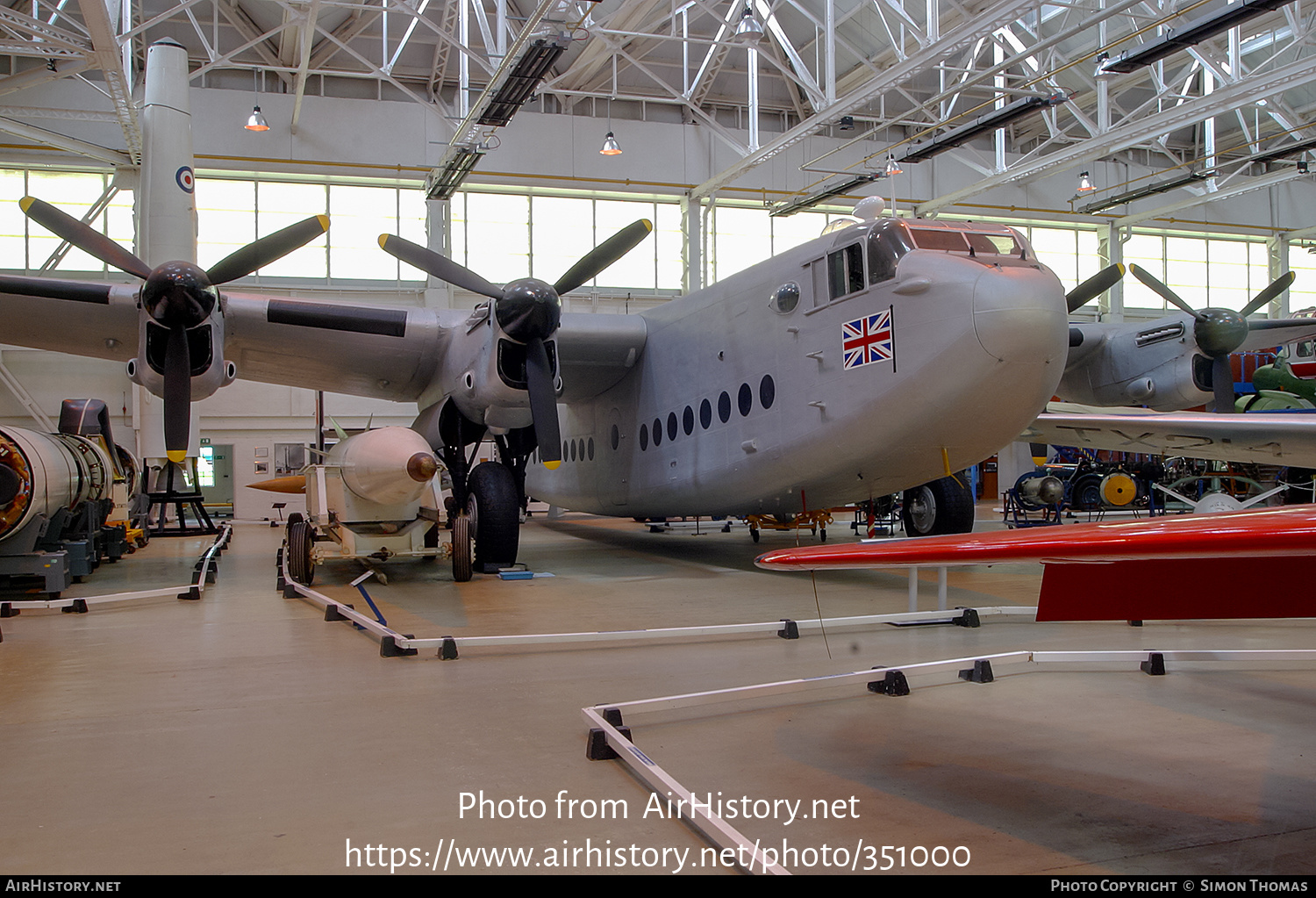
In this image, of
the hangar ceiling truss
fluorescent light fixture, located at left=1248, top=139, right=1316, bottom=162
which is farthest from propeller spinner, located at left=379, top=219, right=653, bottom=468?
fluorescent light fixture, located at left=1248, top=139, right=1316, bottom=162

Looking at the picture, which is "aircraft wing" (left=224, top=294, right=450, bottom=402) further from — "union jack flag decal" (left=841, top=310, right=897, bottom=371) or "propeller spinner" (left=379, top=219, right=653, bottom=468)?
"union jack flag decal" (left=841, top=310, right=897, bottom=371)

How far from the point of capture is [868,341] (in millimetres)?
9141

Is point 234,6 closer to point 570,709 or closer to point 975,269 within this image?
point 975,269

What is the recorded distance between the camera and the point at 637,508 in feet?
46.3

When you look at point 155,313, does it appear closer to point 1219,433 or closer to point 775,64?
point 1219,433

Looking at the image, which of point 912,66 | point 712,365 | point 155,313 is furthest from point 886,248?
point 912,66

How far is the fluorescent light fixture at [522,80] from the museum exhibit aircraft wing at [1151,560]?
14.5 m

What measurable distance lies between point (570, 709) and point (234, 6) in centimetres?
2653

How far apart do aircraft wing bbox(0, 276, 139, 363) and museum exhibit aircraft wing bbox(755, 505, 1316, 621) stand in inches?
461

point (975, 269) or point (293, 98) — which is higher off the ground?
point (293, 98)

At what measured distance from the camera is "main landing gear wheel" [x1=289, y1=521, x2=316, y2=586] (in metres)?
10.7

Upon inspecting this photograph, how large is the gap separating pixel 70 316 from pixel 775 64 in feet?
57.8

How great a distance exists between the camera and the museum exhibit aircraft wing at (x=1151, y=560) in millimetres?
2287
